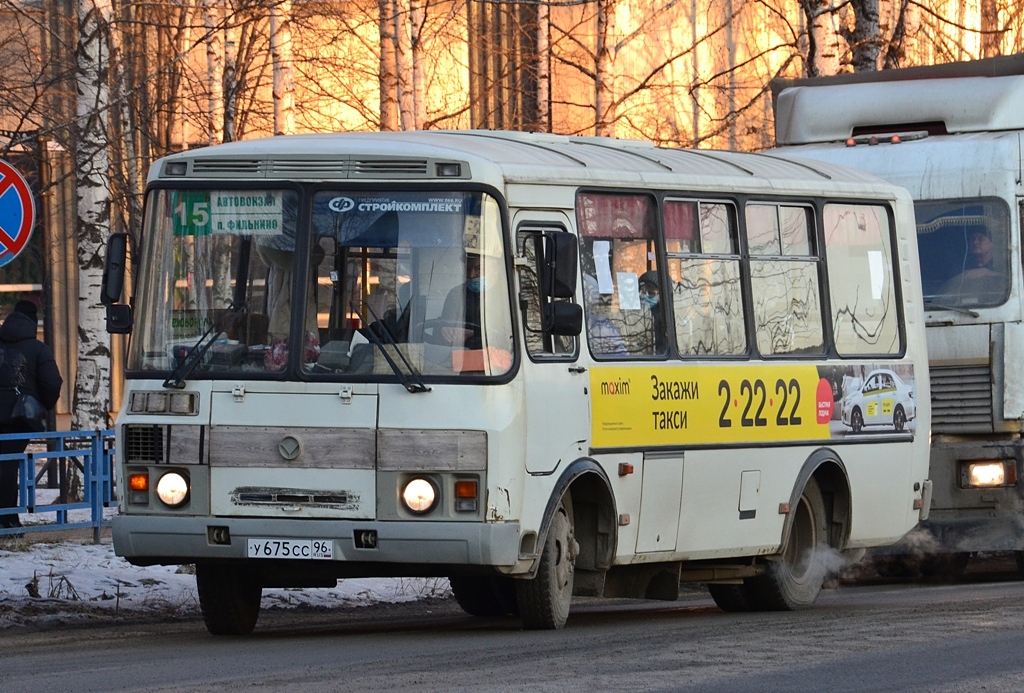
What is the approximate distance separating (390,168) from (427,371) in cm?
109

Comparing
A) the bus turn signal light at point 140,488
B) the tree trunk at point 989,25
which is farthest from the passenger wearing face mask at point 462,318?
the tree trunk at point 989,25

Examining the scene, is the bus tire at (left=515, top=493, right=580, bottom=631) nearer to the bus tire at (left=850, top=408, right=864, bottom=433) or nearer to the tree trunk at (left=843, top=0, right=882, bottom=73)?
the bus tire at (left=850, top=408, right=864, bottom=433)

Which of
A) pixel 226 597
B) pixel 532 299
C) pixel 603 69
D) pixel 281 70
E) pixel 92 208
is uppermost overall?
pixel 281 70

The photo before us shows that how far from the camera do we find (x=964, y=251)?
1495cm

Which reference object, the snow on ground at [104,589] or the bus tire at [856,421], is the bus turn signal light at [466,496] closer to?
the snow on ground at [104,589]

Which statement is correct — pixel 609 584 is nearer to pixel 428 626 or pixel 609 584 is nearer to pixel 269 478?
pixel 428 626

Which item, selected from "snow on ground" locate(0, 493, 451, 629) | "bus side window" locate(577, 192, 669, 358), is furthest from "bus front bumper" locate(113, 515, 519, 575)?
"snow on ground" locate(0, 493, 451, 629)

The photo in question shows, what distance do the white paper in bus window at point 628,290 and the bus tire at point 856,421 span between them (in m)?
2.23

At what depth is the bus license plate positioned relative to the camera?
10.3m

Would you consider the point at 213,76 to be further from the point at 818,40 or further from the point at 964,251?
the point at 964,251

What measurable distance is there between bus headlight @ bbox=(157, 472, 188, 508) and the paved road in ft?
2.42

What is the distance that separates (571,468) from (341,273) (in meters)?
1.60

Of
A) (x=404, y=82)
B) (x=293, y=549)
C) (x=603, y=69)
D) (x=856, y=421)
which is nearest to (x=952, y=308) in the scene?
(x=856, y=421)

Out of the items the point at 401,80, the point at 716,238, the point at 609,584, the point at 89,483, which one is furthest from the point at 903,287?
the point at 401,80
